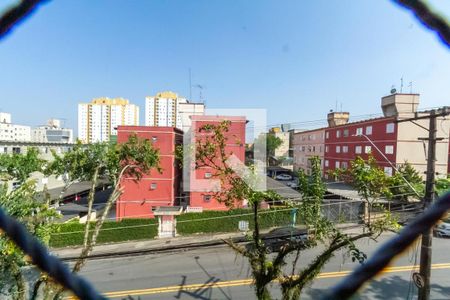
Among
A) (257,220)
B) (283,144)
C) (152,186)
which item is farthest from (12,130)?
(257,220)


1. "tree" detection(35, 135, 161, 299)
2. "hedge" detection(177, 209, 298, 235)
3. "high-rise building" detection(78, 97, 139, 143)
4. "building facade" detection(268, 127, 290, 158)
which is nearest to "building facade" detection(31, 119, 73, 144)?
"high-rise building" detection(78, 97, 139, 143)

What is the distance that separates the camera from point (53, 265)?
1.36 feet

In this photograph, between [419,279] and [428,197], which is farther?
[419,279]

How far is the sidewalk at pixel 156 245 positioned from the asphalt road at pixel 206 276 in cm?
53

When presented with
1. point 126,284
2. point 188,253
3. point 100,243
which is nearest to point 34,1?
point 126,284

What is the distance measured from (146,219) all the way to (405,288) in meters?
11.4

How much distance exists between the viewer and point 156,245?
12281mm

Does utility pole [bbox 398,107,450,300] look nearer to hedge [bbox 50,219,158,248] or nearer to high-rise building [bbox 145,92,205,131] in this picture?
hedge [bbox 50,219,158,248]

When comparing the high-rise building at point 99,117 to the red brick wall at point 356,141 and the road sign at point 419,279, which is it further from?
the road sign at point 419,279

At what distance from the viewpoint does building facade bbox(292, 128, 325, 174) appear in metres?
28.1

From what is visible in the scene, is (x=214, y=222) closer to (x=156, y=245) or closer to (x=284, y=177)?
(x=156, y=245)

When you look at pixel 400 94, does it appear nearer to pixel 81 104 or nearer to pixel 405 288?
pixel 405 288

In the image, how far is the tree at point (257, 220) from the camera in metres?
4.23

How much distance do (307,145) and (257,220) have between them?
95.5 ft
